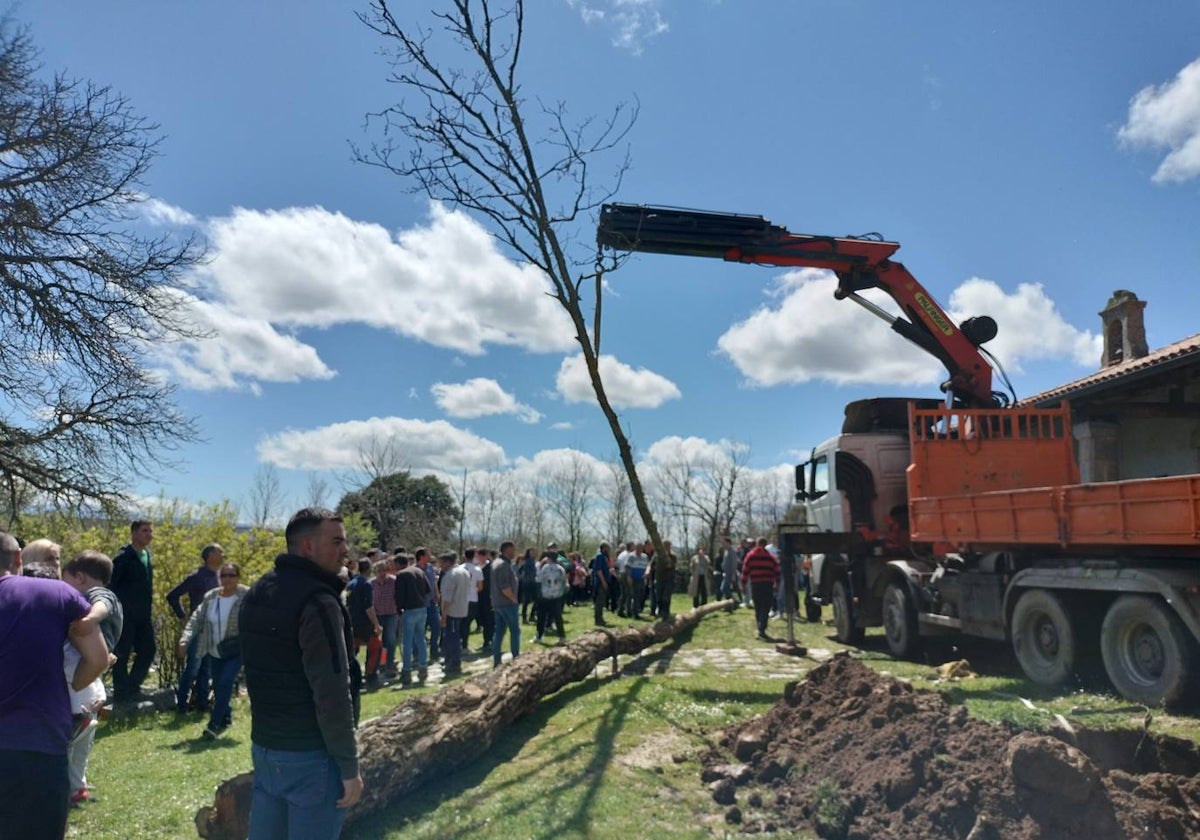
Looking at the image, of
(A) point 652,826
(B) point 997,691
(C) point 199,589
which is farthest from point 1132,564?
(C) point 199,589

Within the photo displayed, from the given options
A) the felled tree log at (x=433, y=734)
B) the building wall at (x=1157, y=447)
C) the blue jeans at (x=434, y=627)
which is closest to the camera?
the felled tree log at (x=433, y=734)

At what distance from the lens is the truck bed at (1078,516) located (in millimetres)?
5816

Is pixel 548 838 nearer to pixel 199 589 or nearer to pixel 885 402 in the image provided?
pixel 199 589

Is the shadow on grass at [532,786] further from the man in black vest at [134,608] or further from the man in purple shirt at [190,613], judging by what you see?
the man in black vest at [134,608]

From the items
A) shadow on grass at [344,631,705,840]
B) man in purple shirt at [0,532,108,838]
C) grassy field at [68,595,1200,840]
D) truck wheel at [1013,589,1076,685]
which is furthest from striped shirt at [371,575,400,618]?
truck wheel at [1013,589,1076,685]

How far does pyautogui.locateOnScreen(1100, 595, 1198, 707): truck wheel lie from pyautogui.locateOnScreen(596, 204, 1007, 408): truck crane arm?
5.17 meters

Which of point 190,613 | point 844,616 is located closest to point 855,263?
point 844,616

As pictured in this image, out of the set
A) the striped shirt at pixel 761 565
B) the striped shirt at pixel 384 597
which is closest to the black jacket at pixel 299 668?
the striped shirt at pixel 384 597

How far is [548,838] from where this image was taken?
176 inches

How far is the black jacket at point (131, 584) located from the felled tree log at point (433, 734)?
14.2ft

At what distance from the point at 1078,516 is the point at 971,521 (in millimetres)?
1779

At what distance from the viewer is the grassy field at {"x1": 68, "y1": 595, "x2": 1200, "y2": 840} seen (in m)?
4.79

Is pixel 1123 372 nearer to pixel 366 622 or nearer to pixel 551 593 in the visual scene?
pixel 551 593

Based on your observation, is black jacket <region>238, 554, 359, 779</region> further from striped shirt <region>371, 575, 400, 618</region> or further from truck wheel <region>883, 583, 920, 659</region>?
truck wheel <region>883, 583, 920, 659</region>
